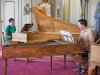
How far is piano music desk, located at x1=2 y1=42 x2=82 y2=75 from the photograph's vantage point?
461 centimetres

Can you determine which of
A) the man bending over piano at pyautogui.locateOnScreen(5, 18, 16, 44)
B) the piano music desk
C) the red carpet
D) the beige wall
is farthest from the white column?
the piano music desk

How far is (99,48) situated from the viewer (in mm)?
4328

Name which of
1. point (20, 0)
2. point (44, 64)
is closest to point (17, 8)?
point (20, 0)

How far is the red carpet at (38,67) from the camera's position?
597 cm

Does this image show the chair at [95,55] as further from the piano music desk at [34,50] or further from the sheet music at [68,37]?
the sheet music at [68,37]

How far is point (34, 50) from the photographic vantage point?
480 centimetres

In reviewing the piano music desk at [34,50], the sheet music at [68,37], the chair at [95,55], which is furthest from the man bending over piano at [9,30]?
the chair at [95,55]

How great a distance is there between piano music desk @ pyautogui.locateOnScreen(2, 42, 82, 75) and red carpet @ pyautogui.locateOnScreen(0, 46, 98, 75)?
0.96 meters

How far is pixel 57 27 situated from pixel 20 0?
358cm

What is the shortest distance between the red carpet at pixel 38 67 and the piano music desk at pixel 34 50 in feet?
3.14

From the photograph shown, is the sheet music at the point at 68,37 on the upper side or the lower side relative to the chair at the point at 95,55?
upper

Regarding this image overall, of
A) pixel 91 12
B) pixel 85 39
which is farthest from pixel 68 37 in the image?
pixel 91 12

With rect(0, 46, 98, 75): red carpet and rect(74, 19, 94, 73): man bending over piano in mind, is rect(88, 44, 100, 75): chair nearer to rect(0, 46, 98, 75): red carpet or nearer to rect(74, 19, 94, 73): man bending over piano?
rect(74, 19, 94, 73): man bending over piano

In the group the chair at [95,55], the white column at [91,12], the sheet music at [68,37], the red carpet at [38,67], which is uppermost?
the white column at [91,12]
